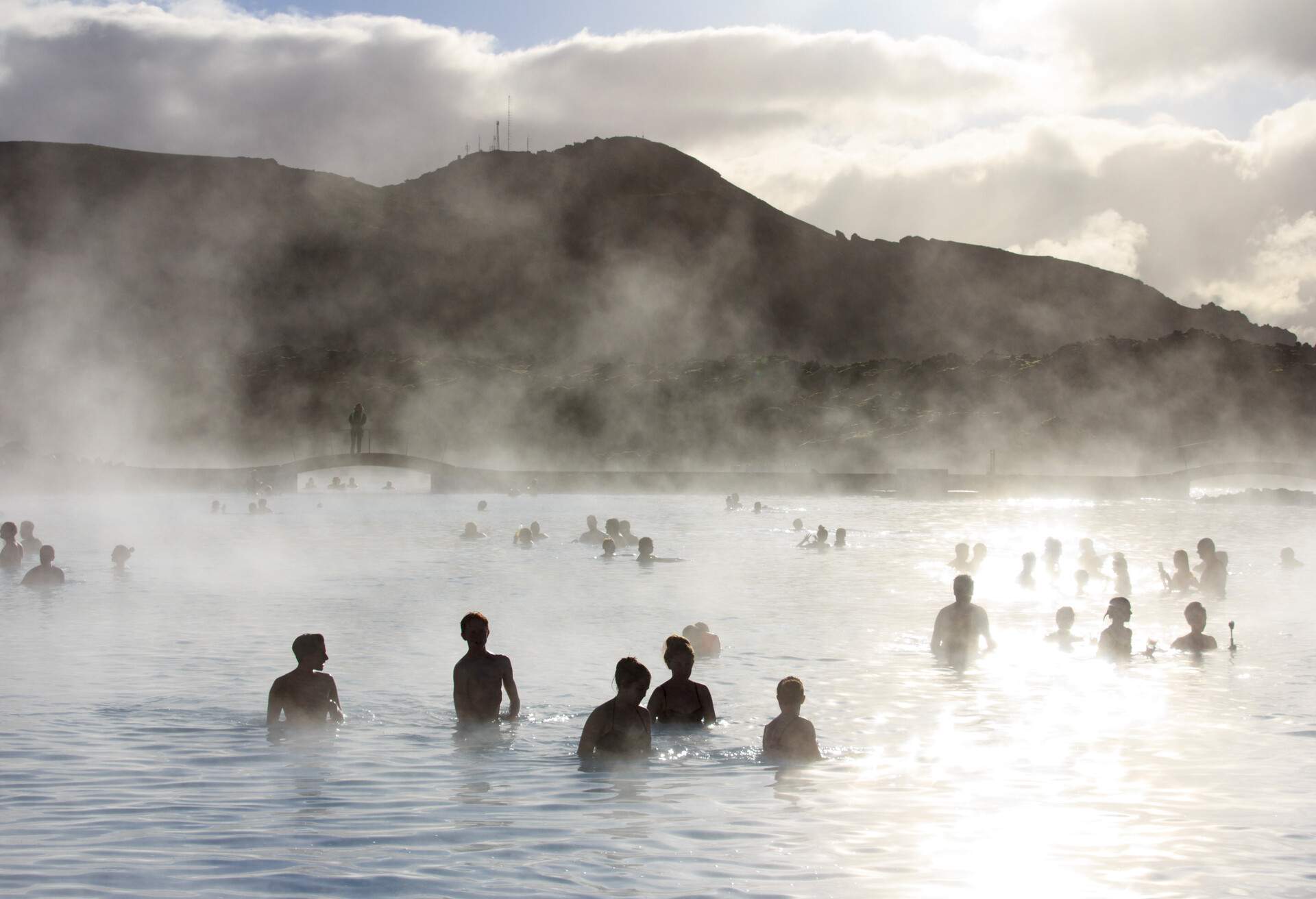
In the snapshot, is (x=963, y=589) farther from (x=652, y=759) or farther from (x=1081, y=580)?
(x=1081, y=580)

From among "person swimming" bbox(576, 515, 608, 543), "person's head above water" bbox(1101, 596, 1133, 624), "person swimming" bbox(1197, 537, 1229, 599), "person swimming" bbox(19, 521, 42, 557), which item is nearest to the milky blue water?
"person swimming" bbox(1197, 537, 1229, 599)

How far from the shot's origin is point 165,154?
17325 cm

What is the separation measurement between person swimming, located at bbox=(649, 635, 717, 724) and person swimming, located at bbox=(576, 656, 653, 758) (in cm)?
79

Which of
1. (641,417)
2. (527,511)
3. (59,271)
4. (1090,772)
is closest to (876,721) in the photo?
(1090,772)

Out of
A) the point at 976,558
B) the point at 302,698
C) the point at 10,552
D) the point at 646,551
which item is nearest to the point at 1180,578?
the point at 976,558

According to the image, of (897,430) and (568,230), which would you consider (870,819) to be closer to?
(897,430)

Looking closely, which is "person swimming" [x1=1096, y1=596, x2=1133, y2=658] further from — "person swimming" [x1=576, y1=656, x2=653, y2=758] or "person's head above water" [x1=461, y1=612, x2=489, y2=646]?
"person's head above water" [x1=461, y1=612, x2=489, y2=646]

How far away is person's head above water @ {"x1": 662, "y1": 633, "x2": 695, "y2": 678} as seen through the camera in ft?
34.0

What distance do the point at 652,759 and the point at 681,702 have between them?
81cm

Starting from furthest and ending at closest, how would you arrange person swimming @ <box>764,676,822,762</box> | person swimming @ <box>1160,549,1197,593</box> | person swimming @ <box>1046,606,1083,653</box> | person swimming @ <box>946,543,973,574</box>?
person swimming @ <box>946,543,973,574</box>
person swimming @ <box>1160,549,1197,593</box>
person swimming @ <box>1046,606,1083,653</box>
person swimming @ <box>764,676,822,762</box>

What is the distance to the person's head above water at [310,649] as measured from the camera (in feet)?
34.3

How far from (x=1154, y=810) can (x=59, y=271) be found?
558 ft

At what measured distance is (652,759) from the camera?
10070 mm

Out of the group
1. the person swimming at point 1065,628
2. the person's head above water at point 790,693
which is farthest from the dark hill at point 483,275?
the person's head above water at point 790,693
